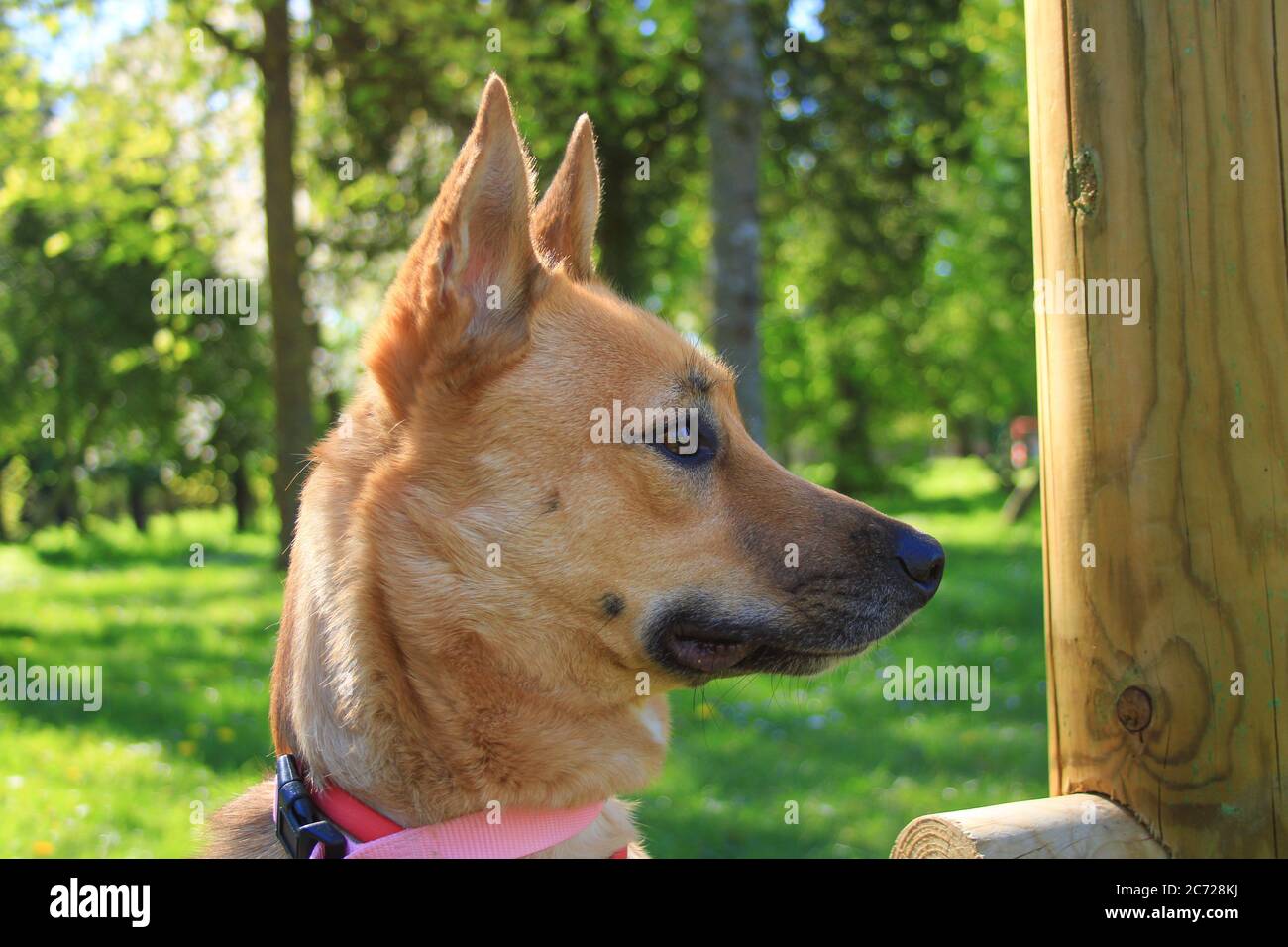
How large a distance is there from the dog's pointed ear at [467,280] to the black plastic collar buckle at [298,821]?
34.6 inches

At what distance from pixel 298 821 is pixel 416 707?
34 centimetres

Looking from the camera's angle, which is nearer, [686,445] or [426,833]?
[426,833]

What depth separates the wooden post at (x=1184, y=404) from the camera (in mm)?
2088

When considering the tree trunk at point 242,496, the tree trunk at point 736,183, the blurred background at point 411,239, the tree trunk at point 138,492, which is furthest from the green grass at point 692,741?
the tree trunk at point 138,492

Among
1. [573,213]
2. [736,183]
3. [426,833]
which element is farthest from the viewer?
[736,183]

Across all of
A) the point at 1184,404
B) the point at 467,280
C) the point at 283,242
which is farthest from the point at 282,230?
the point at 1184,404

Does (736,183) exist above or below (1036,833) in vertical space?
above

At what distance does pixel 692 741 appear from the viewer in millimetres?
6840

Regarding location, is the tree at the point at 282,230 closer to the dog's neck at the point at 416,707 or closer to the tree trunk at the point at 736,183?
the tree trunk at the point at 736,183

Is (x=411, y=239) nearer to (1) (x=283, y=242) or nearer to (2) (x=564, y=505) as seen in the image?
(1) (x=283, y=242)

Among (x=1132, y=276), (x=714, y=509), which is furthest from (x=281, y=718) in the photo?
(x=1132, y=276)

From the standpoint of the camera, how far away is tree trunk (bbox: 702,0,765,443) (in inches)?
331

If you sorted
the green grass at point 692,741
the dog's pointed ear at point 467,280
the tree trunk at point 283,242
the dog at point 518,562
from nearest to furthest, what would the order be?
the dog at point 518,562 < the dog's pointed ear at point 467,280 < the green grass at point 692,741 < the tree trunk at point 283,242

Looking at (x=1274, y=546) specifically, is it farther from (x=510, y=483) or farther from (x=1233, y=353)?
(x=510, y=483)
